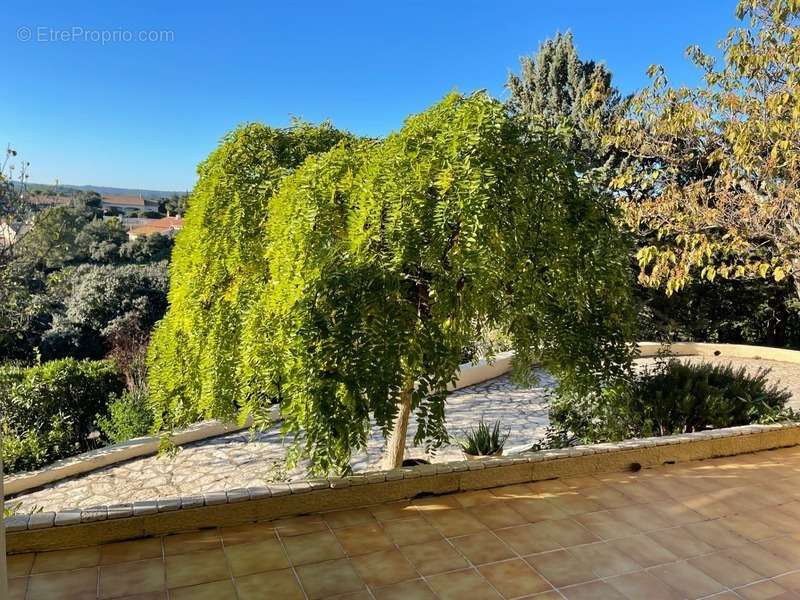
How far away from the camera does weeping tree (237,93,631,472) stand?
12.3ft

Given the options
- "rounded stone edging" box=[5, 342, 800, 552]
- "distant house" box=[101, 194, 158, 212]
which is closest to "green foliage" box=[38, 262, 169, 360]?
"rounded stone edging" box=[5, 342, 800, 552]

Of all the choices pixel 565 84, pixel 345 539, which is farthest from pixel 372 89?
pixel 345 539

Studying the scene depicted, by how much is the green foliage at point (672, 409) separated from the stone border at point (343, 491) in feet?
1.99

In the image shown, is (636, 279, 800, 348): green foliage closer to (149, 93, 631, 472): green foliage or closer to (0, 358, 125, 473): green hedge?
(149, 93, 631, 472): green foliage

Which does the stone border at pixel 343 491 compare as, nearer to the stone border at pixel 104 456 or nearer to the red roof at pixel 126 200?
the stone border at pixel 104 456

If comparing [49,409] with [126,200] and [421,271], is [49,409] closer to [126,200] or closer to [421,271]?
[421,271]

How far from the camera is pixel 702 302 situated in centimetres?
Result: 1595

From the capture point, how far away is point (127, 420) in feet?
27.7

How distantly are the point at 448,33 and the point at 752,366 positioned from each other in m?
14.1

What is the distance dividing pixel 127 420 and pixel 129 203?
46.9m

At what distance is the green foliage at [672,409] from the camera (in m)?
5.86

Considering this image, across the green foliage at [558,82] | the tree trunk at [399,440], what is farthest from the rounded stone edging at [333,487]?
the green foliage at [558,82]

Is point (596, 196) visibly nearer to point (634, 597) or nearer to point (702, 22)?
point (634, 597)

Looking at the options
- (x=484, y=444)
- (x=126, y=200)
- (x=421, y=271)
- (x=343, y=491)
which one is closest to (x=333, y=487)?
Result: (x=343, y=491)
